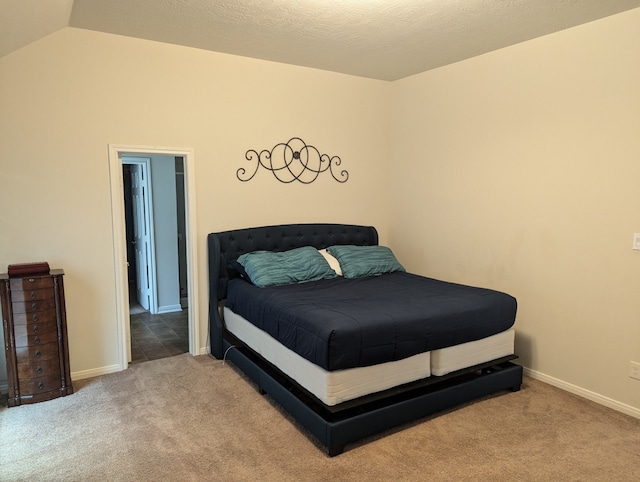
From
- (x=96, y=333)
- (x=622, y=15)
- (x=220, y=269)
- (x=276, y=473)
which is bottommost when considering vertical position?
(x=276, y=473)

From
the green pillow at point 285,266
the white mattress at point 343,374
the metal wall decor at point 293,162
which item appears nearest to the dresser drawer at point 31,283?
the green pillow at point 285,266

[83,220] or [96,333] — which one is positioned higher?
[83,220]

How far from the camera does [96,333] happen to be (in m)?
3.53

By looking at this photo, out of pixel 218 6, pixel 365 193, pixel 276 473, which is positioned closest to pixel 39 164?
pixel 218 6

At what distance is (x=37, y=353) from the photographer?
10.00ft

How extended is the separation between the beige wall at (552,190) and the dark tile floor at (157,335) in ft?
8.74

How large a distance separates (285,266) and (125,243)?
131 cm

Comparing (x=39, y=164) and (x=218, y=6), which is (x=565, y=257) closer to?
(x=218, y=6)

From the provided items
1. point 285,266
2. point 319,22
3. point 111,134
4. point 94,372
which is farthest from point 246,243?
point 319,22

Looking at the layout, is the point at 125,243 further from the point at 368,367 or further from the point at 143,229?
the point at 368,367

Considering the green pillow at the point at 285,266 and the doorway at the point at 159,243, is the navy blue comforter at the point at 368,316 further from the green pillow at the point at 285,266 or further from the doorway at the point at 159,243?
the doorway at the point at 159,243

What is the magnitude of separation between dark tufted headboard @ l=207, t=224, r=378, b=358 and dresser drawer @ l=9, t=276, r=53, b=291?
1.27 metres

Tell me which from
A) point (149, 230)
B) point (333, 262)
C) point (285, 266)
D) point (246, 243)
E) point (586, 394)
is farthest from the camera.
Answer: point (149, 230)

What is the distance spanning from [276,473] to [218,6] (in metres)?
2.81
